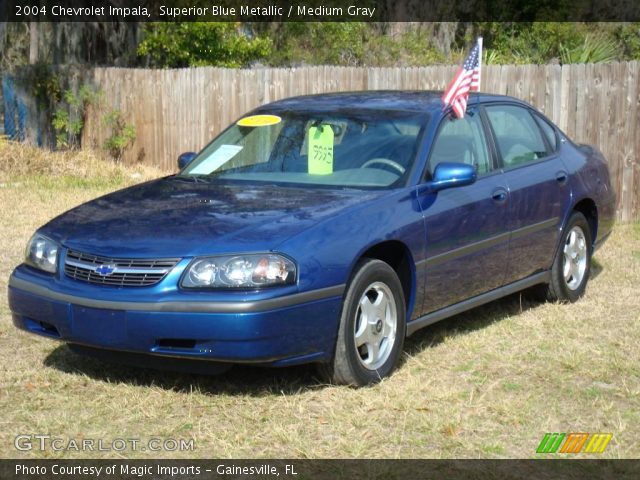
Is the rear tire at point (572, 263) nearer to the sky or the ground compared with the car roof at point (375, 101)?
nearer to the ground

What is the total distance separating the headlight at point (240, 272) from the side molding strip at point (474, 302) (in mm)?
1193

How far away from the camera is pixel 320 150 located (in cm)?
661

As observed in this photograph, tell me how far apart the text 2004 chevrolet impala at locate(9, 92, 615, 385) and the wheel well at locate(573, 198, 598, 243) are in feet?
0.72

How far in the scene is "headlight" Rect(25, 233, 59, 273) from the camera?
5820mm

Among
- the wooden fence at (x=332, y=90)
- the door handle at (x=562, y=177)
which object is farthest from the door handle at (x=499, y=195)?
the wooden fence at (x=332, y=90)

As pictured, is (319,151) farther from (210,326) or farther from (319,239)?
(210,326)

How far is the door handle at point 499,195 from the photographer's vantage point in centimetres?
683

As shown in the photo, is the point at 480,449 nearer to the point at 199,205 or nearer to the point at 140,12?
the point at 199,205

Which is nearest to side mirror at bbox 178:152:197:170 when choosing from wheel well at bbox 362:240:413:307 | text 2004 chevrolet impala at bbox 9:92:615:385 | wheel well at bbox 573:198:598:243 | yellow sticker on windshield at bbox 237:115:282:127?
text 2004 chevrolet impala at bbox 9:92:615:385

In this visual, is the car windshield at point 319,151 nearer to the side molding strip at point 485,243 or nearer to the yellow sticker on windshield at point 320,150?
the yellow sticker on windshield at point 320,150

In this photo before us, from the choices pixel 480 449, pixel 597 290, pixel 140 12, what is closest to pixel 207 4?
pixel 140 12

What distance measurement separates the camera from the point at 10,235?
10469 millimetres

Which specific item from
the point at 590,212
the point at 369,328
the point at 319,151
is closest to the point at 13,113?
the point at 590,212

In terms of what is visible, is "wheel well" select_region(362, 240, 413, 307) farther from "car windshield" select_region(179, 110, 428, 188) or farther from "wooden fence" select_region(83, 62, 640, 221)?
"wooden fence" select_region(83, 62, 640, 221)
